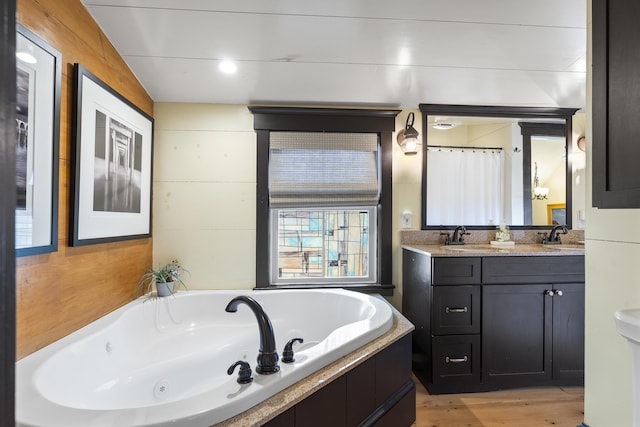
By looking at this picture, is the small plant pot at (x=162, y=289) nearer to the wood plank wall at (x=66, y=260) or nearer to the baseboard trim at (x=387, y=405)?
the wood plank wall at (x=66, y=260)

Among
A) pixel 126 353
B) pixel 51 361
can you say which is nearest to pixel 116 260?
pixel 126 353

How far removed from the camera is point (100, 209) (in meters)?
1.71

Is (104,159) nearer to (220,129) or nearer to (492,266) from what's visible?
(220,129)

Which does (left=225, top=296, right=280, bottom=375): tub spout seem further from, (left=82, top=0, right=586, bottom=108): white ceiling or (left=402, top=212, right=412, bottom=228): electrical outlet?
(left=402, top=212, right=412, bottom=228): electrical outlet

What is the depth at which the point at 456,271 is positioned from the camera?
211 centimetres

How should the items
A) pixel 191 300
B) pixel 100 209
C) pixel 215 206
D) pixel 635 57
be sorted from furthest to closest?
pixel 215 206 < pixel 191 300 < pixel 100 209 < pixel 635 57

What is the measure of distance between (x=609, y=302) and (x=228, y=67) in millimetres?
2267

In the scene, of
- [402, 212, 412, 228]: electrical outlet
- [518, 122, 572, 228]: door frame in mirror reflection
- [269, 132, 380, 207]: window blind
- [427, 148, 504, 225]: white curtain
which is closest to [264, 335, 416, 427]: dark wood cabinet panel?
[402, 212, 412, 228]: electrical outlet

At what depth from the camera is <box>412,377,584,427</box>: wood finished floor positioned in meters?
1.83

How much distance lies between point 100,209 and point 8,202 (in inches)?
60.1

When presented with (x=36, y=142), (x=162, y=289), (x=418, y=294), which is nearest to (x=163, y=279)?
(x=162, y=289)

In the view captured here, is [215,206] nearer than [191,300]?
No

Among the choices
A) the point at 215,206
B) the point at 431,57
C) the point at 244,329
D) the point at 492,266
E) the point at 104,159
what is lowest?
the point at 244,329

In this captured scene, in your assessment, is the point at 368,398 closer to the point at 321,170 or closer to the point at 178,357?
the point at 178,357
